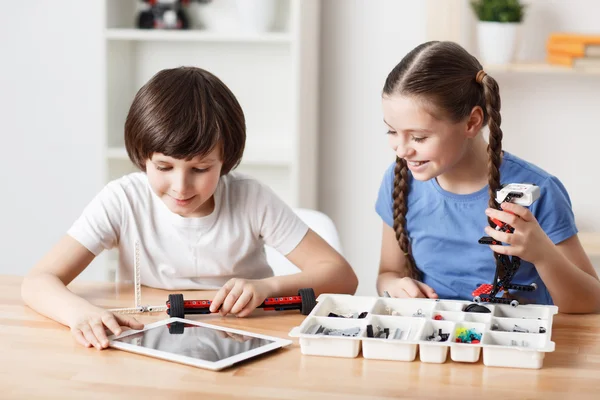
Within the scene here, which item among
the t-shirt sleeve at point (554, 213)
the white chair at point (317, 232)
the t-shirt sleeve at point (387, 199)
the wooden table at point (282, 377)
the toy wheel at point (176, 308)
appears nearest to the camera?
the wooden table at point (282, 377)

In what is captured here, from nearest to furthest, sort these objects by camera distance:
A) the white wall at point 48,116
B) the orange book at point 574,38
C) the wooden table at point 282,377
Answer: the wooden table at point 282,377, the orange book at point 574,38, the white wall at point 48,116

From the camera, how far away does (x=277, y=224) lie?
1943mm

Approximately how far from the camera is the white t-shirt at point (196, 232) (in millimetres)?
1927

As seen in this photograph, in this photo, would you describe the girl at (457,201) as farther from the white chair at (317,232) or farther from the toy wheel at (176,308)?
the toy wheel at (176,308)

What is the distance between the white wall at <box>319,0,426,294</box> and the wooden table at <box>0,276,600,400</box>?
1907mm

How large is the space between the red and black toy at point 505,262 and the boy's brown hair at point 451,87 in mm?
173

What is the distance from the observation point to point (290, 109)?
3.32m

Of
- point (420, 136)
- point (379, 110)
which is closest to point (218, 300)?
point (420, 136)

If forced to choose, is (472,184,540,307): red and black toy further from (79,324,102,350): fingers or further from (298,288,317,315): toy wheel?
(79,324,102,350): fingers

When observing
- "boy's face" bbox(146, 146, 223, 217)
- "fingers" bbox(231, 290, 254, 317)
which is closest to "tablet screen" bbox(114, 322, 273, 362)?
"fingers" bbox(231, 290, 254, 317)

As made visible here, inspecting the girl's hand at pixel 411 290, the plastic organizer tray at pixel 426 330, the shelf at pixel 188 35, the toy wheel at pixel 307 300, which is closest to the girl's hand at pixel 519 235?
the plastic organizer tray at pixel 426 330

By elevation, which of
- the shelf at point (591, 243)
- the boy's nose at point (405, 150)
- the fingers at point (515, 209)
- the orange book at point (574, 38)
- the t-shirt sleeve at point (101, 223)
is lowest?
the shelf at point (591, 243)

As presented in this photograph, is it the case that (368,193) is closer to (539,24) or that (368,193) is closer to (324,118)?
(324,118)

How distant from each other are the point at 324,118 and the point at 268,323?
1.87m
